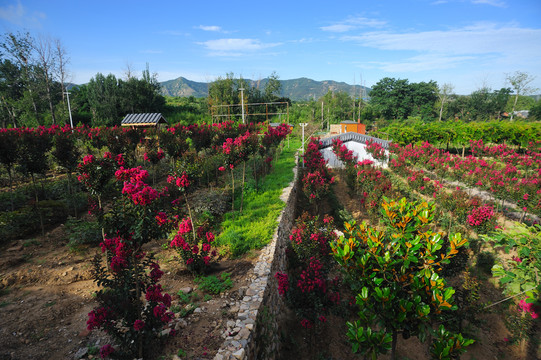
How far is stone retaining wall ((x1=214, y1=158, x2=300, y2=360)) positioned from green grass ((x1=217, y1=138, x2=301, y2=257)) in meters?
0.46

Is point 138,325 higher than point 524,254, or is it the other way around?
point 524,254

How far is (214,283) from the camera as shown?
4887mm

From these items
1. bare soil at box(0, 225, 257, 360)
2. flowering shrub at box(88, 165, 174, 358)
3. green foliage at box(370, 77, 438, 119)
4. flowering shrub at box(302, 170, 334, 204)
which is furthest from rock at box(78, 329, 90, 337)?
green foliage at box(370, 77, 438, 119)

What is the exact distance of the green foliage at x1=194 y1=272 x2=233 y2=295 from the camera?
186 inches

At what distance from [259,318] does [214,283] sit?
1.21 m

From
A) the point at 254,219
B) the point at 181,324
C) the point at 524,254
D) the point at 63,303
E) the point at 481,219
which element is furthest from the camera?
the point at 254,219

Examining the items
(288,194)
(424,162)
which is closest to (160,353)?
(288,194)

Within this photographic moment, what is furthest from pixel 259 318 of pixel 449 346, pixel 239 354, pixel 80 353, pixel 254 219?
pixel 254 219

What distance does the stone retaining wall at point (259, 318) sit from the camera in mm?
3422

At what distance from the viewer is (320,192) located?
10.6 meters

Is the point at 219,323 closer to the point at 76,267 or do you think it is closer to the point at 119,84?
the point at 76,267

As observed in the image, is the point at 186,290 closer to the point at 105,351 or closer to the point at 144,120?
the point at 105,351

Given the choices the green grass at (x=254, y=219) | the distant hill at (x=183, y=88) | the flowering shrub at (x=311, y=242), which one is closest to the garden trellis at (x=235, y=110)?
the green grass at (x=254, y=219)

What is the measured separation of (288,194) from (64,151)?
Result: 304 inches
